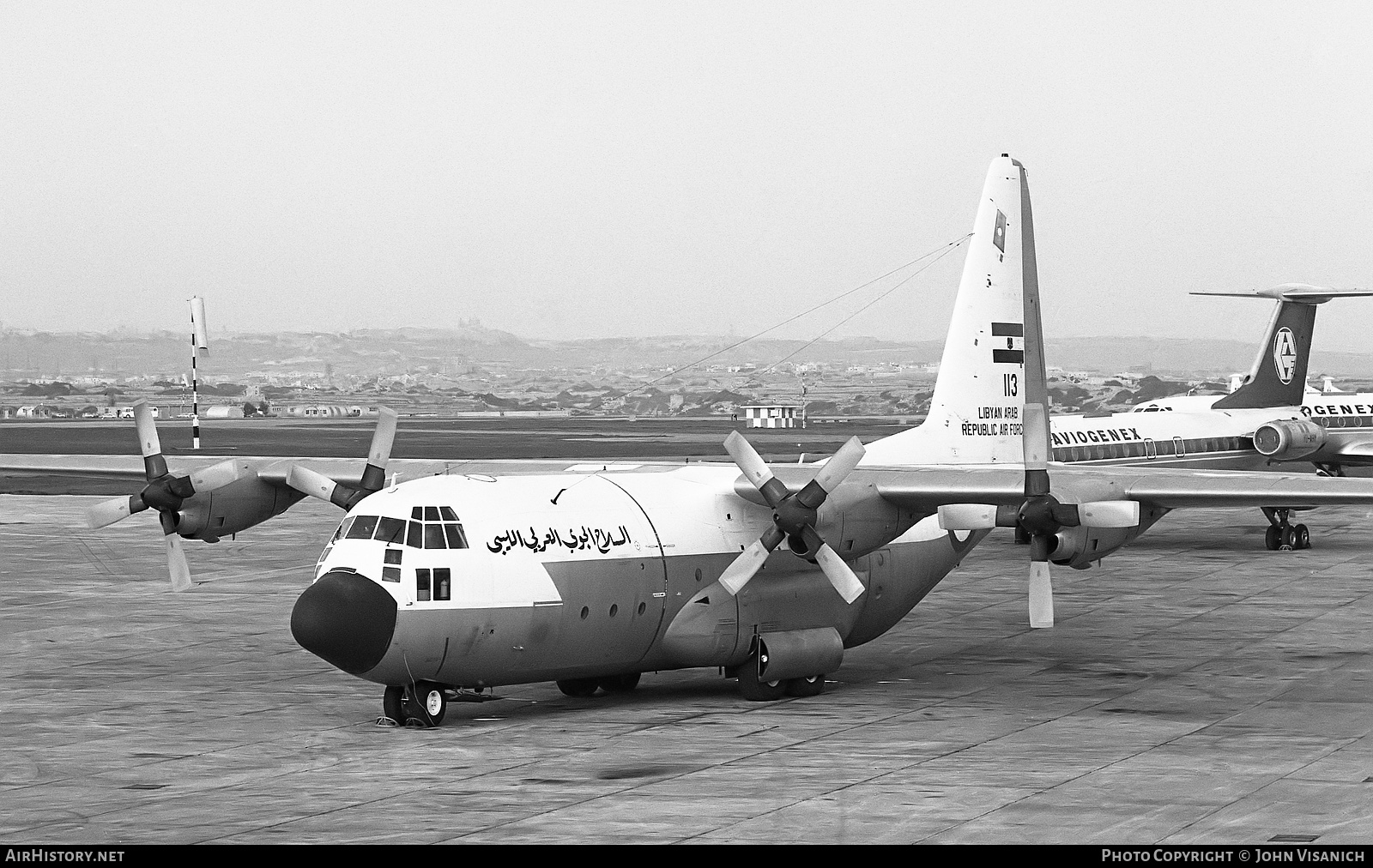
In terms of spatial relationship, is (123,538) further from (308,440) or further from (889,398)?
(889,398)

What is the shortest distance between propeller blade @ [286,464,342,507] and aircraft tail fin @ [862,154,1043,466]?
8451 mm

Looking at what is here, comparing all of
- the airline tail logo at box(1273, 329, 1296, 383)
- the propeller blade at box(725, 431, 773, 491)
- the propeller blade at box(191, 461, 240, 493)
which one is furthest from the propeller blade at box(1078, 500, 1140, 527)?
the airline tail logo at box(1273, 329, 1296, 383)

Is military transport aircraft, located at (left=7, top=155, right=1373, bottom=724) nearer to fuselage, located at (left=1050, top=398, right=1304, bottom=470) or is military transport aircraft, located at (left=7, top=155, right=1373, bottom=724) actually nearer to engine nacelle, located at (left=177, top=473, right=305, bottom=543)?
engine nacelle, located at (left=177, top=473, right=305, bottom=543)

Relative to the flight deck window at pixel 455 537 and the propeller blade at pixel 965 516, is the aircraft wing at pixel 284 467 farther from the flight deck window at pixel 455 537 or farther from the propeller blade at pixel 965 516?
the flight deck window at pixel 455 537

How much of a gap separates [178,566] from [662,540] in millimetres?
7715

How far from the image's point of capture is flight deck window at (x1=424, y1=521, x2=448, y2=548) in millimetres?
18812

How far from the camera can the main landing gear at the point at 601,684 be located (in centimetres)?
2158

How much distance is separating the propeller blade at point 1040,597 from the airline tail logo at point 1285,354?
2762 centimetres

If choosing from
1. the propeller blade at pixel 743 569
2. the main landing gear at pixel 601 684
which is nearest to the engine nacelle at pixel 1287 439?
the main landing gear at pixel 601 684

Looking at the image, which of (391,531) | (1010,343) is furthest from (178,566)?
(1010,343)

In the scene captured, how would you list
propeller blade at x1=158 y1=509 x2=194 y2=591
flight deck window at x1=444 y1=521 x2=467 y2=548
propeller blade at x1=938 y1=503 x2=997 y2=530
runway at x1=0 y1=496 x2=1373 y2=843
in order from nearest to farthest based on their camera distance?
runway at x1=0 y1=496 x2=1373 y2=843 < flight deck window at x1=444 y1=521 x2=467 y2=548 < propeller blade at x1=938 y1=503 x2=997 y2=530 < propeller blade at x1=158 y1=509 x2=194 y2=591

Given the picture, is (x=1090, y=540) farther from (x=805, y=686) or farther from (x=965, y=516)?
(x=805, y=686)

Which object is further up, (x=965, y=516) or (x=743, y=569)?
(x=965, y=516)

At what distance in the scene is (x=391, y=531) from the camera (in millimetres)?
18844
